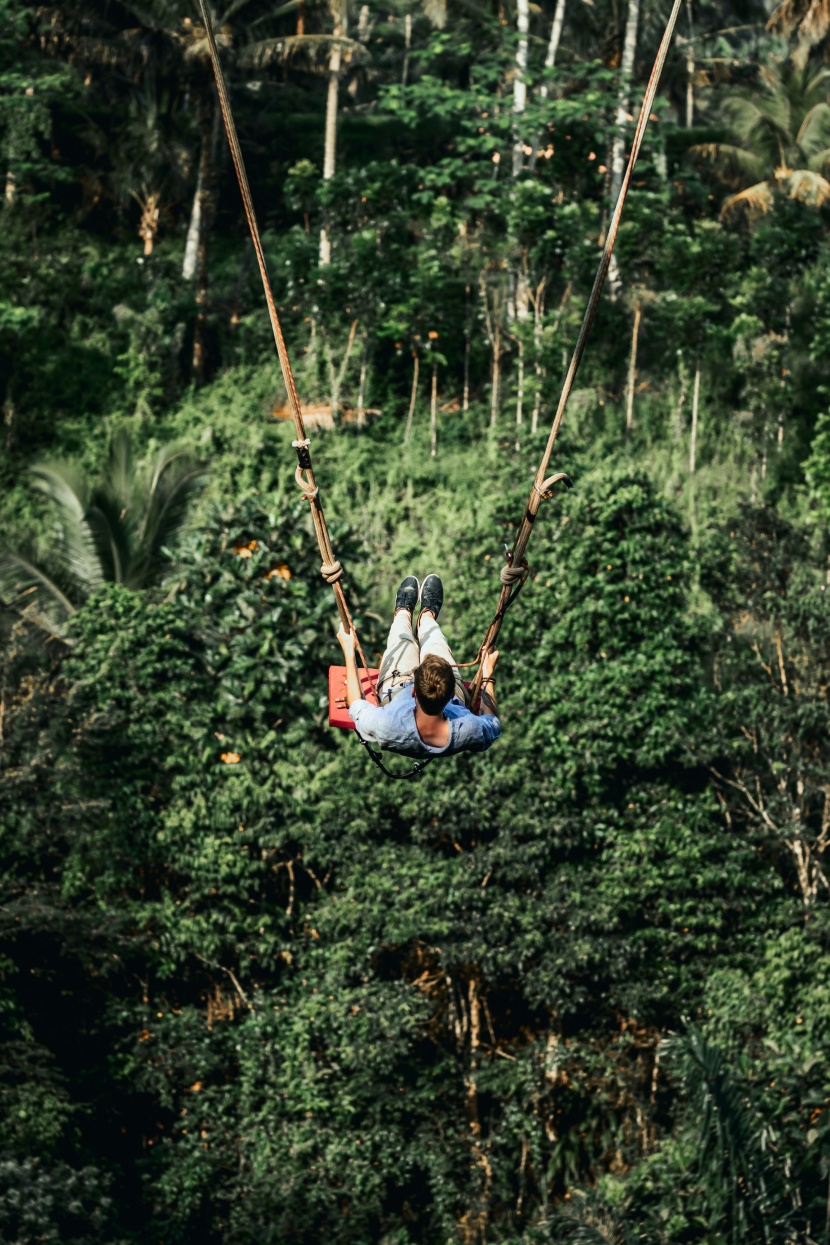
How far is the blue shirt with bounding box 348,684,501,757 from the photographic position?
6086 mm

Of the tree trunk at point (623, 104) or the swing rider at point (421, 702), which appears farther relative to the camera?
the tree trunk at point (623, 104)

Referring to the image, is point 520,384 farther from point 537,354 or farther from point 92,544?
point 92,544

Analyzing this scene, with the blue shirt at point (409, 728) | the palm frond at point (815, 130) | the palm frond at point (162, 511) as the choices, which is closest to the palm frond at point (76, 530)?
the palm frond at point (162, 511)

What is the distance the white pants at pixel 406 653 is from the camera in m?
6.47

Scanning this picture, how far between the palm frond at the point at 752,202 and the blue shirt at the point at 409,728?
61.5 ft

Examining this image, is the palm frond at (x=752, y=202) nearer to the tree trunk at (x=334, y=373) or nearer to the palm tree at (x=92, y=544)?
the tree trunk at (x=334, y=373)

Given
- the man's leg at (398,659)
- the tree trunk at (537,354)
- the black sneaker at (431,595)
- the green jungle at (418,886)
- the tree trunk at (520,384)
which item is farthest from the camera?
the tree trunk at (537,354)

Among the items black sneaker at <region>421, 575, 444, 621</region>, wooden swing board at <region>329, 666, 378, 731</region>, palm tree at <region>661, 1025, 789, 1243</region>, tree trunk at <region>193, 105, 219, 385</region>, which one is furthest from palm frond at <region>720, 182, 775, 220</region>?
wooden swing board at <region>329, 666, 378, 731</region>

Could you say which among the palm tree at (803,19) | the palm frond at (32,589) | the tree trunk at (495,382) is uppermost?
the palm tree at (803,19)

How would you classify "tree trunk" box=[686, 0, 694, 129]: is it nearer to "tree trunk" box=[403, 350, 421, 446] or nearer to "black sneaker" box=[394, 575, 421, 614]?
"tree trunk" box=[403, 350, 421, 446]

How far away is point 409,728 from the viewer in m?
6.08

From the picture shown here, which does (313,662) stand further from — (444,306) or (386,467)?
(444,306)

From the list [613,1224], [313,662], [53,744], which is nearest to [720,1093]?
[613,1224]

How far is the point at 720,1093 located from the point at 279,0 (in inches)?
656
